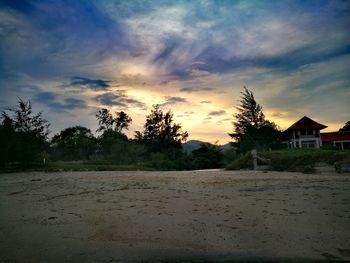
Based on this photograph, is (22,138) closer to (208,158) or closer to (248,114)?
(208,158)

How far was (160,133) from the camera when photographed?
63.0 meters

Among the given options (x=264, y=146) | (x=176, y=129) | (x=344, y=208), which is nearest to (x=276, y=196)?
(x=344, y=208)

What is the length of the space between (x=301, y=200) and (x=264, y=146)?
27.9 metres

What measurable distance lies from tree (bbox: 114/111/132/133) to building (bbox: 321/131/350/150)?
38.9 meters

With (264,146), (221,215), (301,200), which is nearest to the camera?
(221,215)

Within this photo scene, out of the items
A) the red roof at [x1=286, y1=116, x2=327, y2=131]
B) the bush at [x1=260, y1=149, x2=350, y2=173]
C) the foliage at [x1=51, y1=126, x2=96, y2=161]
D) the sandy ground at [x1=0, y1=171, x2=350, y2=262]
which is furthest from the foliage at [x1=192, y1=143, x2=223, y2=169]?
the sandy ground at [x1=0, y1=171, x2=350, y2=262]

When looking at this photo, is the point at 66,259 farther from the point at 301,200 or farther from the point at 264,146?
the point at 264,146

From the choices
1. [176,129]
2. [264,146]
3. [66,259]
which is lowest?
[66,259]

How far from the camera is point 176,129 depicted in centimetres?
6319

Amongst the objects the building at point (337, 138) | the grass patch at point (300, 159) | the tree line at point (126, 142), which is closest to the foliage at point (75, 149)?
the tree line at point (126, 142)

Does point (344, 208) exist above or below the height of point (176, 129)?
below

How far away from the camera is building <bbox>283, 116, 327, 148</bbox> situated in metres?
42.9

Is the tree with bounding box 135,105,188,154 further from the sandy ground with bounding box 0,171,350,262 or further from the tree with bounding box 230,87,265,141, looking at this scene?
the sandy ground with bounding box 0,171,350,262

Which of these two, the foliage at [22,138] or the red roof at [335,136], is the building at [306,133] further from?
the foliage at [22,138]
